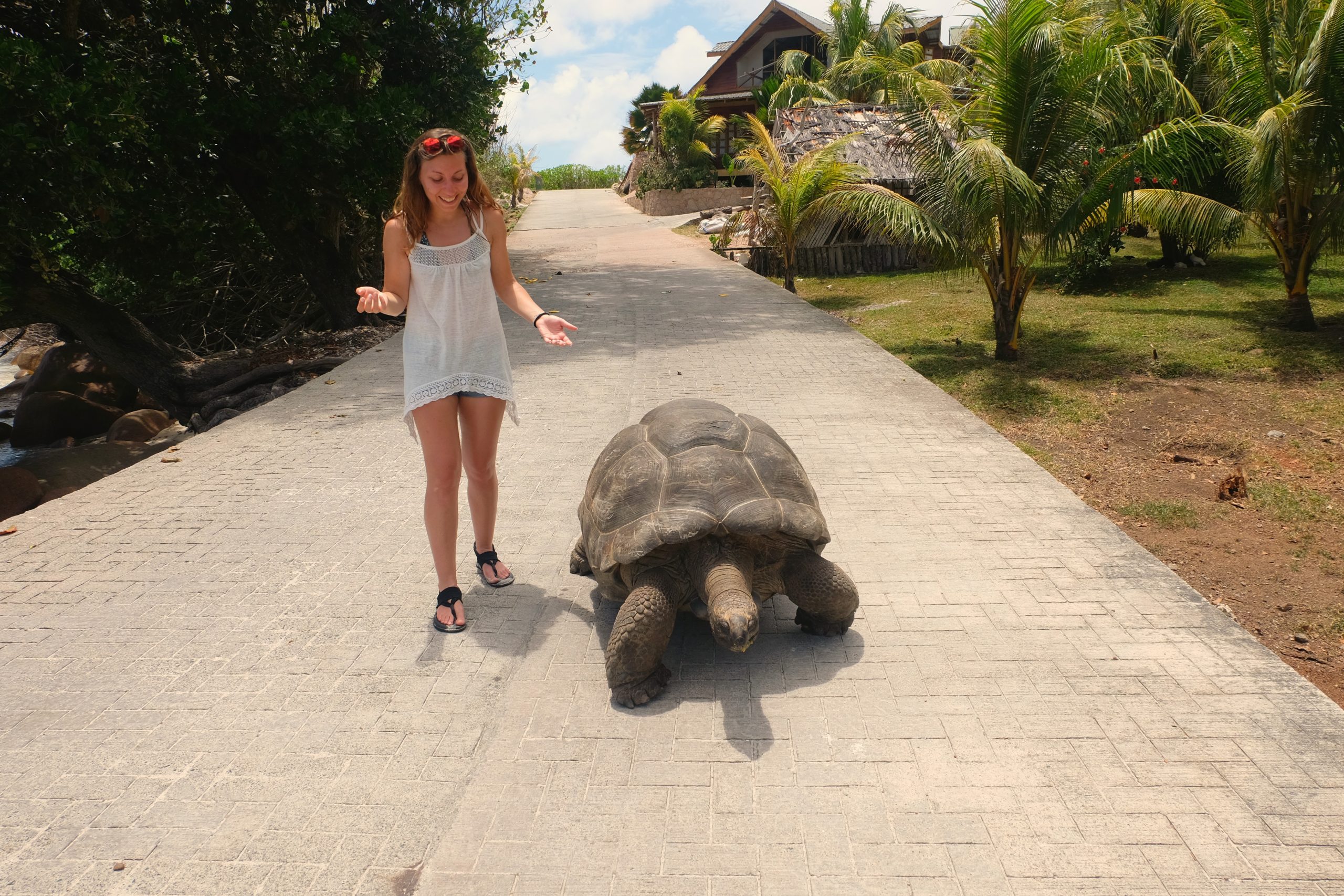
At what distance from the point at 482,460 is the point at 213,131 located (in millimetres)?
8530

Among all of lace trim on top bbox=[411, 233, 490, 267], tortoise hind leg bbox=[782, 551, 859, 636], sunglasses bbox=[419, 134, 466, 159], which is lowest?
tortoise hind leg bbox=[782, 551, 859, 636]

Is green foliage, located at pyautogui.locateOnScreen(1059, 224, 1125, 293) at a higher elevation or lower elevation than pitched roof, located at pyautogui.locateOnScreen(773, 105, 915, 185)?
lower

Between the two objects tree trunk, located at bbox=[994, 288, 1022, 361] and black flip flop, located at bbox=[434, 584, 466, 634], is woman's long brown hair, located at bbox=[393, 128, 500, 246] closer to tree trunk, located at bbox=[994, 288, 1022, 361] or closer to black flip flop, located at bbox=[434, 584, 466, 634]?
black flip flop, located at bbox=[434, 584, 466, 634]

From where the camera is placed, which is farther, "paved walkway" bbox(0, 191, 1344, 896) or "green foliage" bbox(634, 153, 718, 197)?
"green foliage" bbox(634, 153, 718, 197)

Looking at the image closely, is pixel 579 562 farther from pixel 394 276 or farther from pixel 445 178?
pixel 445 178

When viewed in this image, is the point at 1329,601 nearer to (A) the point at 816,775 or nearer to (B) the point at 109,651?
(A) the point at 816,775

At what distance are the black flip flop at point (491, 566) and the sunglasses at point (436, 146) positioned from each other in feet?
6.68

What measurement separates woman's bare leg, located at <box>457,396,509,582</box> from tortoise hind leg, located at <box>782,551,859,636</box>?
155 centimetres

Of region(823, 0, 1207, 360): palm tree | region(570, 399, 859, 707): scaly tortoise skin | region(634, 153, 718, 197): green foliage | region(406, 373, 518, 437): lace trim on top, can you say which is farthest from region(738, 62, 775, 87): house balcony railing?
region(570, 399, 859, 707): scaly tortoise skin

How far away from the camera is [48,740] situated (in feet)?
11.3

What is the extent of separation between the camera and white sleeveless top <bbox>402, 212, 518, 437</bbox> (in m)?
4.00

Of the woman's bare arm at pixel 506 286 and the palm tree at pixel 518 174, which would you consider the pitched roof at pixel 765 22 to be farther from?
the woman's bare arm at pixel 506 286

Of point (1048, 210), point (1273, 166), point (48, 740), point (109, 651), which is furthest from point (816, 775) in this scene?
point (1273, 166)

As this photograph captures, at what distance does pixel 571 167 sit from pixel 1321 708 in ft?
214
